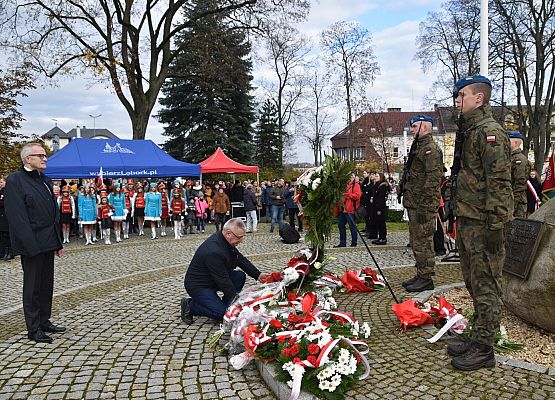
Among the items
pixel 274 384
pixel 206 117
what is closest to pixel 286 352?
pixel 274 384

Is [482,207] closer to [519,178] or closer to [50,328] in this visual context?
[519,178]

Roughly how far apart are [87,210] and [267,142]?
29.0 metres

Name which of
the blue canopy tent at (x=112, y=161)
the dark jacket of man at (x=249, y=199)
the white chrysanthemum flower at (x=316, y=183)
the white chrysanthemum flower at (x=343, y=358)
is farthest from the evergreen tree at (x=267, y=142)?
the white chrysanthemum flower at (x=343, y=358)

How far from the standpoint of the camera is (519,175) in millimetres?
7859

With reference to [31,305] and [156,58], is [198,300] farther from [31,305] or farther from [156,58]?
[156,58]

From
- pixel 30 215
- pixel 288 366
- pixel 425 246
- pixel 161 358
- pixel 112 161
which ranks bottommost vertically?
pixel 161 358

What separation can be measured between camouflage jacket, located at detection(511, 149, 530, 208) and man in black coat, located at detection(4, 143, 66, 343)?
23.6 ft

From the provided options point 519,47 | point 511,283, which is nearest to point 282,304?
point 511,283

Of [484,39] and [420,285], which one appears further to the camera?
[484,39]

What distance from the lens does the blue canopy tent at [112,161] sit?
53.9ft

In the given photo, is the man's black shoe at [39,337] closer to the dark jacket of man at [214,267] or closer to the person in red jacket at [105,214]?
the dark jacket of man at [214,267]

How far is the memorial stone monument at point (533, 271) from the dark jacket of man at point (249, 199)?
11.7 m

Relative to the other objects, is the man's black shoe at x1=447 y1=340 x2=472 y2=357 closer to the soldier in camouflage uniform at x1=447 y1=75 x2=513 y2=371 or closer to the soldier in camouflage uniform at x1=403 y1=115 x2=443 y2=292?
the soldier in camouflage uniform at x1=447 y1=75 x2=513 y2=371

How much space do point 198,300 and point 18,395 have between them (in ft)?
7.33
